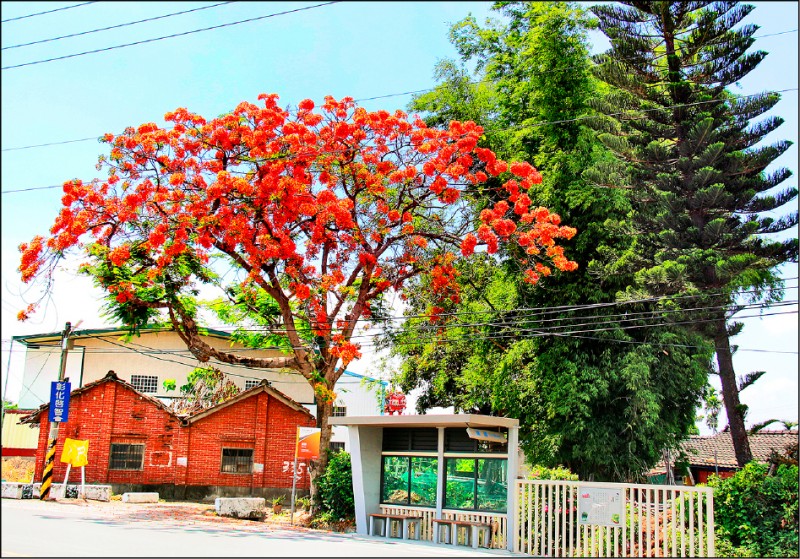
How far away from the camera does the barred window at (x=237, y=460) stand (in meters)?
23.9

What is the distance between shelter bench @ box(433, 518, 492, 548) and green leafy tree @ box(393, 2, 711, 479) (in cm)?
490

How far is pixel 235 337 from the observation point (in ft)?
85.5

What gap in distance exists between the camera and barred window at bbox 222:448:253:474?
78.5 feet

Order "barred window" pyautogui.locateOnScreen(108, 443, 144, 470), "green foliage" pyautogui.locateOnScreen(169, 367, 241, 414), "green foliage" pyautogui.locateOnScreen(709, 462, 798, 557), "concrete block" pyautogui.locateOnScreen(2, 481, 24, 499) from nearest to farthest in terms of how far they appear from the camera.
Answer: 1. "green foliage" pyautogui.locateOnScreen(709, 462, 798, 557)
2. "concrete block" pyautogui.locateOnScreen(2, 481, 24, 499)
3. "barred window" pyautogui.locateOnScreen(108, 443, 144, 470)
4. "green foliage" pyautogui.locateOnScreen(169, 367, 241, 414)

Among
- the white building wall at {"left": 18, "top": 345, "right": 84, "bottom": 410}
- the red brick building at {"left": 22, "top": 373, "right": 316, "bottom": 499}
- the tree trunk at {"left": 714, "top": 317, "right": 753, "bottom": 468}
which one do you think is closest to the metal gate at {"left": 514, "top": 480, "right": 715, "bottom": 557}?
the tree trunk at {"left": 714, "top": 317, "right": 753, "bottom": 468}

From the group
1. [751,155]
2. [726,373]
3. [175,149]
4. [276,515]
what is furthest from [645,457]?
[175,149]

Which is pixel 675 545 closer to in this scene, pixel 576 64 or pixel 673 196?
pixel 673 196

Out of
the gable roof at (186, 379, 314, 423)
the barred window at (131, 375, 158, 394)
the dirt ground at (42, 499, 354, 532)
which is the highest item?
the barred window at (131, 375, 158, 394)

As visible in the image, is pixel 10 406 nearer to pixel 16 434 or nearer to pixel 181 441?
pixel 16 434

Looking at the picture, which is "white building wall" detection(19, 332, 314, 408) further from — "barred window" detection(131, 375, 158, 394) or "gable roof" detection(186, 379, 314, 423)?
"gable roof" detection(186, 379, 314, 423)

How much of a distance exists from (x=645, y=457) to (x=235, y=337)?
14680 mm

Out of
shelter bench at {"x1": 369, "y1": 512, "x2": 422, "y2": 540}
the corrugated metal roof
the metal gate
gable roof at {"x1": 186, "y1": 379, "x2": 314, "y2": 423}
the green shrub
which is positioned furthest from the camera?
the corrugated metal roof

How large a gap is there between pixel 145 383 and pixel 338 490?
51.8ft

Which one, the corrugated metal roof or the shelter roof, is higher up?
the shelter roof
